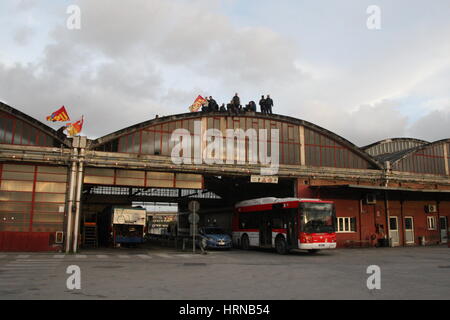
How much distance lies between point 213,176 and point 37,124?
12.6 metres

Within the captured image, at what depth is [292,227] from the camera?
23.4 m

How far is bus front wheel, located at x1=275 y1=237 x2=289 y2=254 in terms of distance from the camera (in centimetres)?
2395

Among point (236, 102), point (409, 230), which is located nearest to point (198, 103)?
point (236, 102)

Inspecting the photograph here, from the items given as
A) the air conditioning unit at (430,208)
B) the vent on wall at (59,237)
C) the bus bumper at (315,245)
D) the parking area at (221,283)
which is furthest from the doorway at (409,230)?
the vent on wall at (59,237)

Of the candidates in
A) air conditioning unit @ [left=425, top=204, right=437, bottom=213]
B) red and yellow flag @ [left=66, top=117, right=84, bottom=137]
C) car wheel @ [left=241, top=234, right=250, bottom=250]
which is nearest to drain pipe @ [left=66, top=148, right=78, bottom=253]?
red and yellow flag @ [left=66, top=117, right=84, bottom=137]

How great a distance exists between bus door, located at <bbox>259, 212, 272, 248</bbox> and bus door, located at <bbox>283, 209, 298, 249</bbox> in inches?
80.9

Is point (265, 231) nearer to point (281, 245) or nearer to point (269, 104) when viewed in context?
point (281, 245)

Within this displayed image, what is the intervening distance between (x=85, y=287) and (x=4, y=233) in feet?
52.2

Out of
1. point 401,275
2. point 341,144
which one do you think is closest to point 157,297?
point 401,275

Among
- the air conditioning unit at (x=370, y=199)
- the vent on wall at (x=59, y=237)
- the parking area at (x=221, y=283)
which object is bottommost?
the parking area at (x=221, y=283)

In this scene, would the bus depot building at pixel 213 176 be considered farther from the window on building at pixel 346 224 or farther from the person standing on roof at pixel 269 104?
the person standing on roof at pixel 269 104

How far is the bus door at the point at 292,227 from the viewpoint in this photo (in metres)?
23.0
